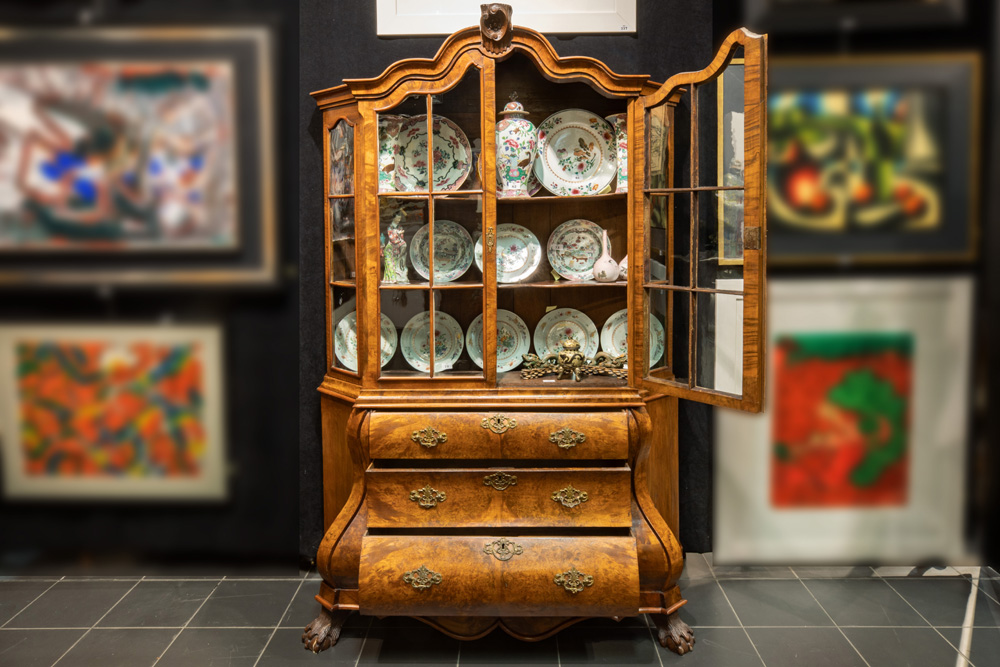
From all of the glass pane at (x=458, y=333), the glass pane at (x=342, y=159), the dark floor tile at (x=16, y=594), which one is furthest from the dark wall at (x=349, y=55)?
the dark floor tile at (x=16, y=594)

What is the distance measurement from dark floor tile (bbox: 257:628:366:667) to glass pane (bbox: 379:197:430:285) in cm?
131

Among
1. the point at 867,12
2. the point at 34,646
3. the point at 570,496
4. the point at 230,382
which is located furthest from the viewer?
the point at 230,382

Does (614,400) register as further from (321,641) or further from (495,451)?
(321,641)

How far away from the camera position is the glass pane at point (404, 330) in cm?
257

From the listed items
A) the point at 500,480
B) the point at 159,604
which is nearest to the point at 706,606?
the point at 500,480

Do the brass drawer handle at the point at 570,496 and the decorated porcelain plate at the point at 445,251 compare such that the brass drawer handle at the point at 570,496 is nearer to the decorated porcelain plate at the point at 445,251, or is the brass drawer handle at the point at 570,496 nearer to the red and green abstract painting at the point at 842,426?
the decorated porcelain plate at the point at 445,251

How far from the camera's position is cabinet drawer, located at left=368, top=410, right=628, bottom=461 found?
2.44 metres

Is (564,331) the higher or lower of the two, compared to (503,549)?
higher

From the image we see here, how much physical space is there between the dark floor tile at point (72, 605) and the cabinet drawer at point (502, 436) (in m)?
1.41

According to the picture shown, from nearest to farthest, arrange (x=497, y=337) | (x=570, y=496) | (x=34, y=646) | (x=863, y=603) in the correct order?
(x=570, y=496) → (x=34, y=646) → (x=497, y=337) → (x=863, y=603)

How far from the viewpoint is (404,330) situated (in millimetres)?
2607

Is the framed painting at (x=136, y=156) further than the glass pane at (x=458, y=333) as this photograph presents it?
Yes

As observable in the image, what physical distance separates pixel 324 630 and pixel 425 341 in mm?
1104

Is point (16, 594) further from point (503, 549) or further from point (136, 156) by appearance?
point (503, 549)
